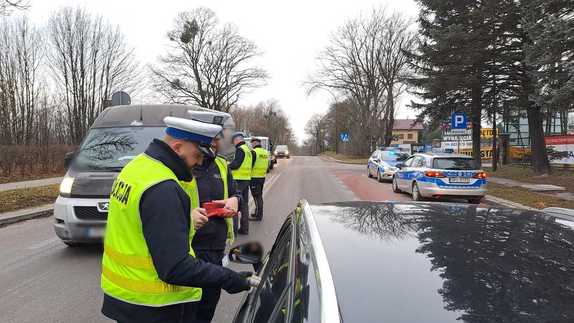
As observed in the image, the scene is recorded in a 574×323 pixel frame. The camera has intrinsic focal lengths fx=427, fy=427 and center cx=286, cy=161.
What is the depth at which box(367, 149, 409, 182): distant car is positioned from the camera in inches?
821

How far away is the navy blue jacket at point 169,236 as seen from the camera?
183 centimetres

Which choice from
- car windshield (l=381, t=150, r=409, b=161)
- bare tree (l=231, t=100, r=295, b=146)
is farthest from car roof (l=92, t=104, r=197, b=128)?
bare tree (l=231, t=100, r=295, b=146)

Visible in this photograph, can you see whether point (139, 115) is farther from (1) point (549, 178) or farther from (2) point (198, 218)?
(1) point (549, 178)

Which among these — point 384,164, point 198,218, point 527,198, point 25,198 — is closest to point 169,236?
point 198,218

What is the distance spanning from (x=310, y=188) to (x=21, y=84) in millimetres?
25516

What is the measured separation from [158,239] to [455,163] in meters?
12.2

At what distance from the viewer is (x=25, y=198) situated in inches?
466

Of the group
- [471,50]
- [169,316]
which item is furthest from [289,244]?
[471,50]

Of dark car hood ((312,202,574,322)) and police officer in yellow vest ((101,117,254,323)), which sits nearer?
dark car hood ((312,202,574,322))

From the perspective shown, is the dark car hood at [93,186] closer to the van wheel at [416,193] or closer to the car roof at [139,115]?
the car roof at [139,115]

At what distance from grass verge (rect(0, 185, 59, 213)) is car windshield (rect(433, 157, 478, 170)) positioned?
1129 cm

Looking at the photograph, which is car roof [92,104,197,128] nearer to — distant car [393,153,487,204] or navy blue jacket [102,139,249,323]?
navy blue jacket [102,139,249,323]

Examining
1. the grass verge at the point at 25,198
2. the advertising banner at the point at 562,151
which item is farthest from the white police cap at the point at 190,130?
the advertising banner at the point at 562,151

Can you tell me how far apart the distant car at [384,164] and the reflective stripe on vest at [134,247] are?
18.8 m
